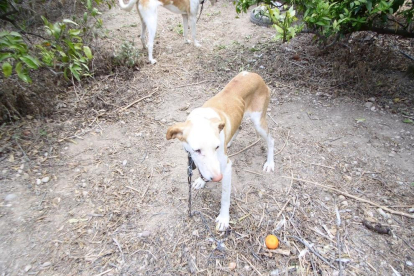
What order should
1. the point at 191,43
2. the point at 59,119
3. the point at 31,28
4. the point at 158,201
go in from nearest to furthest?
1. the point at 158,201
2. the point at 59,119
3. the point at 31,28
4. the point at 191,43

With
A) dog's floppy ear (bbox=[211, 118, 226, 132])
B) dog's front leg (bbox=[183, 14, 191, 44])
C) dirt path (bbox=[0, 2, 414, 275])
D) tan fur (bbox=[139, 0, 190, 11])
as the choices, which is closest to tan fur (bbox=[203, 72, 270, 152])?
dog's floppy ear (bbox=[211, 118, 226, 132])

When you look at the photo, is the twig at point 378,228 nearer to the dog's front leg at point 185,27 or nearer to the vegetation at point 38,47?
the vegetation at point 38,47

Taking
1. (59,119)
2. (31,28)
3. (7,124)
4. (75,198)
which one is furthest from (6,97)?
(31,28)

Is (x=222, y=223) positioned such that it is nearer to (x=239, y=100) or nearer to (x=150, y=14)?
(x=239, y=100)

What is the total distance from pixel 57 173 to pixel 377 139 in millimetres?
4498

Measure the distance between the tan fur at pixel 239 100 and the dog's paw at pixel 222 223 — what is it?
0.85m

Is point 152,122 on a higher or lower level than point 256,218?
higher

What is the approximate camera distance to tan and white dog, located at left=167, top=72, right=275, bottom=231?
2109mm

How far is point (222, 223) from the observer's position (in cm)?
279

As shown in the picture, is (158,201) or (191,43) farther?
(191,43)

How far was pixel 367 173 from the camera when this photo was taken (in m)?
3.30

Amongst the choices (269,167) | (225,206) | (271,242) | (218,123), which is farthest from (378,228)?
(218,123)

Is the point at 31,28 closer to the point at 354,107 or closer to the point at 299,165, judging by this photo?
the point at 299,165

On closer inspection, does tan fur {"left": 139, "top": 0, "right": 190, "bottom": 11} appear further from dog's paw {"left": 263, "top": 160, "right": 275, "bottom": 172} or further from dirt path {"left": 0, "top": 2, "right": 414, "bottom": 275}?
dog's paw {"left": 263, "top": 160, "right": 275, "bottom": 172}
